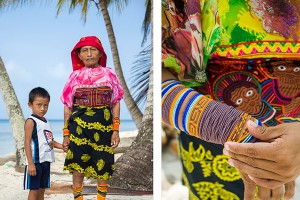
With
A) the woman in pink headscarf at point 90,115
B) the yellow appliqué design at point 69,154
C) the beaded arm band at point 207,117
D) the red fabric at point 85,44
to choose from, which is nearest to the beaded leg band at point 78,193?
the woman in pink headscarf at point 90,115

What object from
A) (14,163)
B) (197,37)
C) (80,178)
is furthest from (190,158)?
(14,163)

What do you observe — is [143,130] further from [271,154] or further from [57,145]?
[271,154]

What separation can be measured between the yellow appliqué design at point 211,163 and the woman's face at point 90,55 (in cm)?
39

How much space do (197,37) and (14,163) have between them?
0.67 m

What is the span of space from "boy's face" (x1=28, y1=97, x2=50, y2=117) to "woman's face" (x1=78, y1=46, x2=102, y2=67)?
6.0 inches

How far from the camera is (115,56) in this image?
1.13m

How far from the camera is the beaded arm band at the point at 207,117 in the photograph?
618 mm

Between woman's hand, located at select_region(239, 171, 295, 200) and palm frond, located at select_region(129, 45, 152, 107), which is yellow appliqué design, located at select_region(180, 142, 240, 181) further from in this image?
palm frond, located at select_region(129, 45, 152, 107)

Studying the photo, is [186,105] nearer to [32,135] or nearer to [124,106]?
[124,106]

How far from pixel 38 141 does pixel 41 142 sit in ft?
0.04

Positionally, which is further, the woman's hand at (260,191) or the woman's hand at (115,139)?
the woman's hand at (115,139)

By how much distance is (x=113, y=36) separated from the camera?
1.16m

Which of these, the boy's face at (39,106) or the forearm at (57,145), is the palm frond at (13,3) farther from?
the forearm at (57,145)

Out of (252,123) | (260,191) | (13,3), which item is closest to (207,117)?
(252,123)
